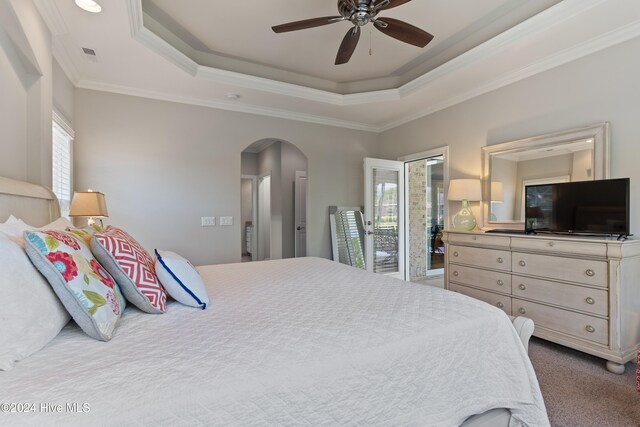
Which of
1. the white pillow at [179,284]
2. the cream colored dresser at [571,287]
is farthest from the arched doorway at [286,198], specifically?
the white pillow at [179,284]

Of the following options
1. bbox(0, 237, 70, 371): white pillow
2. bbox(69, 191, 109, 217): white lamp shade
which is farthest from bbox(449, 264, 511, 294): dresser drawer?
bbox(69, 191, 109, 217): white lamp shade

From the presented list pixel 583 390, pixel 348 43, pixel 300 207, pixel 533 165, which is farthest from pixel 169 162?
pixel 583 390

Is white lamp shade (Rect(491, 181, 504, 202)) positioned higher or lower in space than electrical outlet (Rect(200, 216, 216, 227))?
higher

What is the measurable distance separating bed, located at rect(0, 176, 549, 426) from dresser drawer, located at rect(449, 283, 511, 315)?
1.58m

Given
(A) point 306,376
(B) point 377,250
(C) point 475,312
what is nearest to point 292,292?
(A) point 306,376

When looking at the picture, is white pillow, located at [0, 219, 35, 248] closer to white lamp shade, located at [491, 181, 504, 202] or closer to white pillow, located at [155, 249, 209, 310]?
white pillow, located at [155, 249, 209, 310]

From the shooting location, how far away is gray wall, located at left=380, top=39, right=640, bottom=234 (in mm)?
2371

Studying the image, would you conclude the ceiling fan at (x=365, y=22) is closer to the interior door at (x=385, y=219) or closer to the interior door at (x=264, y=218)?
the interior door at (x=385, y=219)

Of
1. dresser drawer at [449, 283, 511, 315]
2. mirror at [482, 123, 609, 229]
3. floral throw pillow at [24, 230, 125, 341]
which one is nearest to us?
floral throw pillow at [24, 230, 125, 341]

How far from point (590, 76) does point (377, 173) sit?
95.0 inches

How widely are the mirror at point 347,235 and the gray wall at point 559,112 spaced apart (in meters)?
1.51

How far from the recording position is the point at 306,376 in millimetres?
898

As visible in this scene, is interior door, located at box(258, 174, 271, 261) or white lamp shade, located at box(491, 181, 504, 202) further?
interior door, located at box(258, 174, 271, 261)

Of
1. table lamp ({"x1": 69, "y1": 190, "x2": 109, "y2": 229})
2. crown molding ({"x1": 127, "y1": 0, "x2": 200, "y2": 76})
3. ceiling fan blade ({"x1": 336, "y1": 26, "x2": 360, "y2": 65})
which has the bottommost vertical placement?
table lamp ({"x1": 69, "y1": 190, "x2": 109, "y2": 229})
